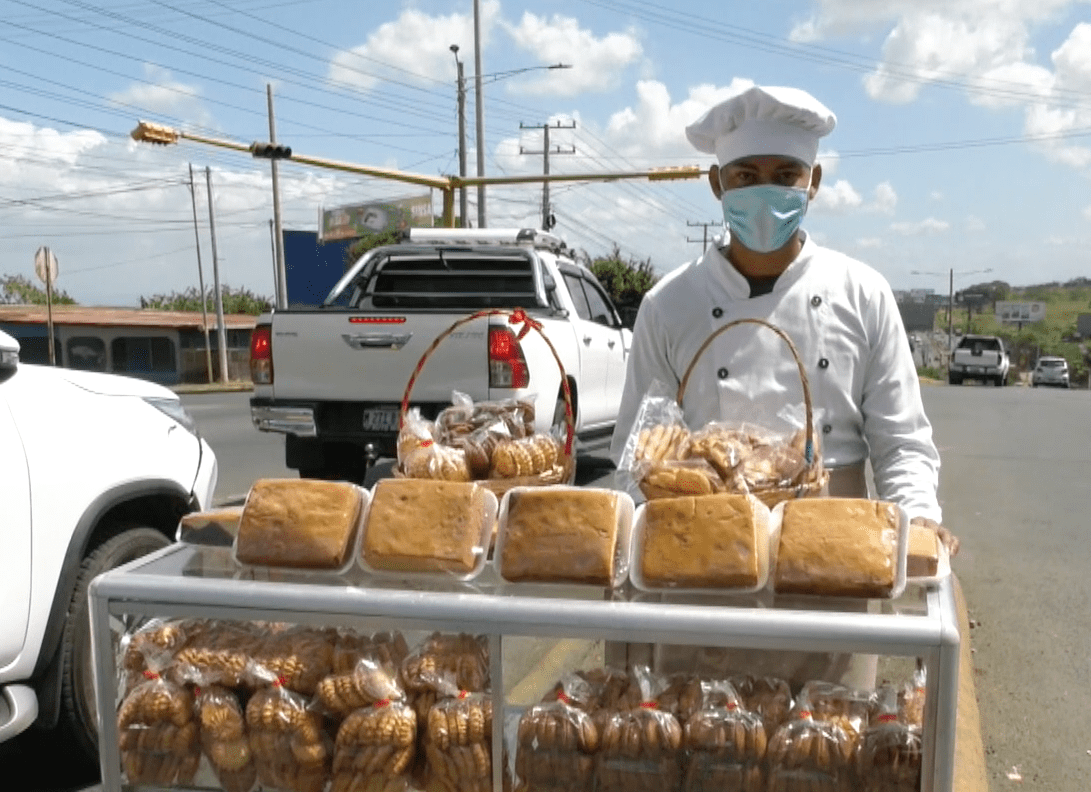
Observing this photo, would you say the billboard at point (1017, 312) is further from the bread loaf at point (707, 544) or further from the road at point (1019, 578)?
the bread loaf at point (707, 544)

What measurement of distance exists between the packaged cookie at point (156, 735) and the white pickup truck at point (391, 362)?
4.82 meters

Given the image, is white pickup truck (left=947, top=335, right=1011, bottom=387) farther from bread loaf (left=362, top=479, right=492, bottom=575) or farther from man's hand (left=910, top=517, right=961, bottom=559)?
bread loaf (left=362, top=479, right=492, bottom=575)

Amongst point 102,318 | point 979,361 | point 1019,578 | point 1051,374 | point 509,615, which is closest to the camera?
point 509,615

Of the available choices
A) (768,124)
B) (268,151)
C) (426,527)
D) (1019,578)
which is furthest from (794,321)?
(268,151)

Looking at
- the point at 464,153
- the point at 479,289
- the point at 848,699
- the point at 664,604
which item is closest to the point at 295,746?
the point at 664,604

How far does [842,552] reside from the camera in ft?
5.53

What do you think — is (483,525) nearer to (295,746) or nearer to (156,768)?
(295,746)

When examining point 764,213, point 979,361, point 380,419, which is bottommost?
point 979,361

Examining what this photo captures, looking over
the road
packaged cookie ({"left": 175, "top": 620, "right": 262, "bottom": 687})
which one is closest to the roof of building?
the road

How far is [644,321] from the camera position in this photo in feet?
8.96

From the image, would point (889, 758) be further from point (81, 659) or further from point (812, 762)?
point (81, 659)

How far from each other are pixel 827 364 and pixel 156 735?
1713 mm

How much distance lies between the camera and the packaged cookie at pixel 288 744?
1.83 m

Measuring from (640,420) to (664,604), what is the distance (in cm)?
80
